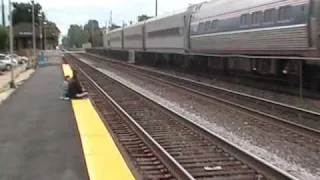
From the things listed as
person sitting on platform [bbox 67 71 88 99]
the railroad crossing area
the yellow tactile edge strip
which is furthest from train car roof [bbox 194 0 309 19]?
the yellow tactile edge strip

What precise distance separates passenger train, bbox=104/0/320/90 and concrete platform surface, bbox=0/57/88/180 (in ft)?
23.7

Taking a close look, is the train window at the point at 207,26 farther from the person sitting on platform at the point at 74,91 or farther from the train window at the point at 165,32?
the person sitting on platform at the point at 74,91

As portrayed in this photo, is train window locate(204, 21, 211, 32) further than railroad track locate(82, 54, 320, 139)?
Yes

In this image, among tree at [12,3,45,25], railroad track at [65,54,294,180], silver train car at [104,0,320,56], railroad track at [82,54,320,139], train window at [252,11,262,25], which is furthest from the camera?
tree at [12,3,45,25]

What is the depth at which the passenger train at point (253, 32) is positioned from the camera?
786 inches

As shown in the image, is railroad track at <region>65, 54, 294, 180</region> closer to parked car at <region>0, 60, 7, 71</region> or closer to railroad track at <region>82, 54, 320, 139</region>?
railroad track at <region>82, 54, 320, 139</region>

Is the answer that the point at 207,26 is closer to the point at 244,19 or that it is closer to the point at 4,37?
the point at 244,19

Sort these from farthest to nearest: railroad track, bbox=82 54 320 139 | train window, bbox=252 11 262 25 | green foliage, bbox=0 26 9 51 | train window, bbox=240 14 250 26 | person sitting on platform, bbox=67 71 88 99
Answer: green foliage, bbox=0 26 9 51, train window, bbox=240 14 250 26, train window, bbox=252 11 262 25, person sitting on platform, bbox=67 71 88 99, railroad track, bbox=82 54 320 139

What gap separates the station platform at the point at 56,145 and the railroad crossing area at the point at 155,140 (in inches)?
0.6

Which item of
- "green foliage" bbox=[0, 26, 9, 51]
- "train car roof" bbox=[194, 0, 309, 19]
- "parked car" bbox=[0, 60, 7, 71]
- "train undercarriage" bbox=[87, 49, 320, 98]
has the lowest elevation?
"parked car" bbox=[0, 60, 7, 71]

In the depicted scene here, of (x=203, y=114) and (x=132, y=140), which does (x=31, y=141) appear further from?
(x=203, y=114)

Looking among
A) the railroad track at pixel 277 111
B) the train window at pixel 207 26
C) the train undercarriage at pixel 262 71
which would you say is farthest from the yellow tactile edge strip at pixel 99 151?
the train window at pixel 207 26

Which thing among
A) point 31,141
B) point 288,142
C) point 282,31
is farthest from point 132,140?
point 282,31

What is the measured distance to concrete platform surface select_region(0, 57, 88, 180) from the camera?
978 cm
